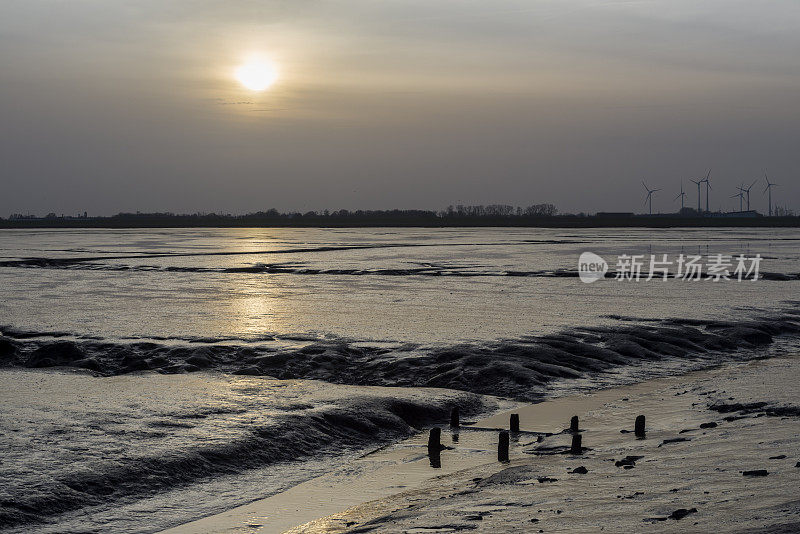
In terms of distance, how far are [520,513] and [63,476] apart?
6.75 metres

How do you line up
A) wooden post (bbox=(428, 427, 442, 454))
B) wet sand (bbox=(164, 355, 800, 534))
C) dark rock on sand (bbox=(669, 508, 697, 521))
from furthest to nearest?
wooden post (bbox=(428, 427, 442, 454)) < wet sand (bbox=(164, 355, 800, 534)) < dark rock on sand (bbox=(669, 508, 697, 521))

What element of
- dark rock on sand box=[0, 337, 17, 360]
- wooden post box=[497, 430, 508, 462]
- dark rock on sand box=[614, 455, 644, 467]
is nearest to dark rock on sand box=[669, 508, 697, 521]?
dark rock on sand box=[614, 455, 644, 467]

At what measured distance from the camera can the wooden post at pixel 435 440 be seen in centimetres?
1502

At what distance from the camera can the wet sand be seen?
1005 cm

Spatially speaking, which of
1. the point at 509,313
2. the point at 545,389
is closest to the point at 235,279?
the point at 509,313

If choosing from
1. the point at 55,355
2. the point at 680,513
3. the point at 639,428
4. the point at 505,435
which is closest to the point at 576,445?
the point at 505,435

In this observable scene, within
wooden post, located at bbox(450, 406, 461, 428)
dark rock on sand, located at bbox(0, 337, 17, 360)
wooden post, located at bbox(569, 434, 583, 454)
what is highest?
dark rock on sand, located at bbox(0, 337, 17, 360)

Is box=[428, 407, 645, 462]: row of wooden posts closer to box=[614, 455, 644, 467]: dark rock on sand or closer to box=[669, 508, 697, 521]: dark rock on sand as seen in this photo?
box=[614, 455, 644, 467]: dark rock on sand

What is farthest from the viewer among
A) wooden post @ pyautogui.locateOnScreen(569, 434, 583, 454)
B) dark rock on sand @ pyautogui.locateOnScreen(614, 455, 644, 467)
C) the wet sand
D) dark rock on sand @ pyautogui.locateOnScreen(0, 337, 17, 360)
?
dark rock on sand @ pyautogui.locateOnScreen(0, 337, 17, 360)

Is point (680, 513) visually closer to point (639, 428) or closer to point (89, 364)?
point (639, 428)

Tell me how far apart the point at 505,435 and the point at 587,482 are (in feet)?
8.03

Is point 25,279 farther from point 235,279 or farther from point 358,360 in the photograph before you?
point 358,360

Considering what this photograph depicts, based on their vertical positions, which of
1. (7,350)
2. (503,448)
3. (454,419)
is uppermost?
(7,350)

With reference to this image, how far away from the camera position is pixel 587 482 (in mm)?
12031
